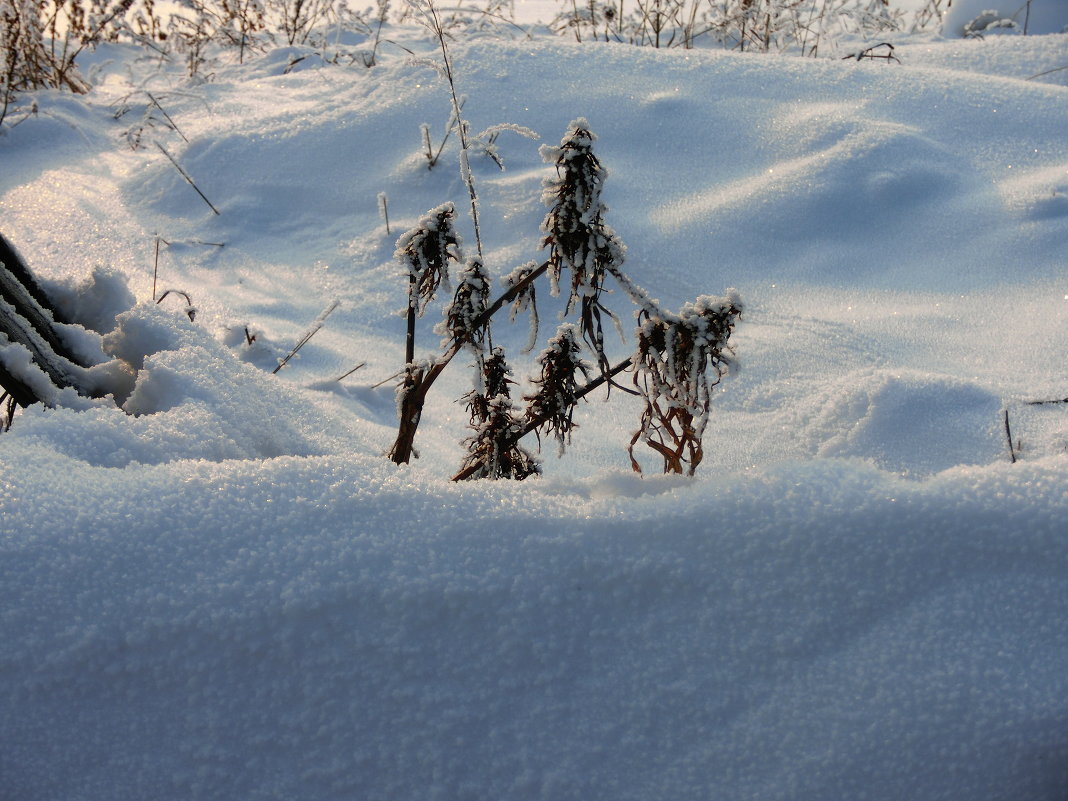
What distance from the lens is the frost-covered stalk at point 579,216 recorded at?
108cm

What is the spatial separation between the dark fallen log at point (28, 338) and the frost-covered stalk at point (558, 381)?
712 mm

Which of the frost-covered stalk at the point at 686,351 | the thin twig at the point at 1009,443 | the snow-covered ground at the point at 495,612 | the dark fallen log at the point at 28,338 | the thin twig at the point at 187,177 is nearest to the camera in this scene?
the snow-covered ground at the point at 495,612

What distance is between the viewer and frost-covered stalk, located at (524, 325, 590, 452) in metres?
1.20

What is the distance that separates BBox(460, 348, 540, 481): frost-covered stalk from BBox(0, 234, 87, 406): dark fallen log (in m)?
0.63

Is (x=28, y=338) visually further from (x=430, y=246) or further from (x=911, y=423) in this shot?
(x=911, y=423)

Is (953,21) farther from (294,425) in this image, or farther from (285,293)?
(294,425)

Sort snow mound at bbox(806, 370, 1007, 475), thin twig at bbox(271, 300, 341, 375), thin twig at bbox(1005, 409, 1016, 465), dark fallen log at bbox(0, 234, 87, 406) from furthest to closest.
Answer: thin twig at bbox(271, 300, 341, 375), snow mound at bbox(806, 370, 1007, 475), thin twig at bbox(1005, 409, 1016, 465), dark fallen log at bbox(0, 234, 87, 406)

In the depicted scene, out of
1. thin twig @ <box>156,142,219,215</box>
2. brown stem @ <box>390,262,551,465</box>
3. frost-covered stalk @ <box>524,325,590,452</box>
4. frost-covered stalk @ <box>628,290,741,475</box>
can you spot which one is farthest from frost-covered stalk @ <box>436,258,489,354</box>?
thin twig @ <box>156,142,219,215</box>

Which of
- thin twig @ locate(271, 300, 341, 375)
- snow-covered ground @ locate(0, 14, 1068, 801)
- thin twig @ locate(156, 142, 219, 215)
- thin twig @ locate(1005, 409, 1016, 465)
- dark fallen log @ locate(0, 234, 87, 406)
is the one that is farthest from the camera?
thin twig @ locate(156, 142, 219, 215)

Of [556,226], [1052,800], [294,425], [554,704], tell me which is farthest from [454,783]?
[294,425]

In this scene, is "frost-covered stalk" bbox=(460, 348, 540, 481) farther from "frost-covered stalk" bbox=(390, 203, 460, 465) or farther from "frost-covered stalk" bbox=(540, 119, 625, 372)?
"frost-covered stalk" bbox=(540, 119, 625, 372)

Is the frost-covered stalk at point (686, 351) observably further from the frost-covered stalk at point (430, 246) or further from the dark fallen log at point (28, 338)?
the dark fallen log at point (28, 338)

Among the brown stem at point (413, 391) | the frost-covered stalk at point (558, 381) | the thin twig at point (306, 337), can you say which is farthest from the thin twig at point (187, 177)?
the frost-covered stalk at point (558, 381)

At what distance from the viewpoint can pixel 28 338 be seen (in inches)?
49.6
